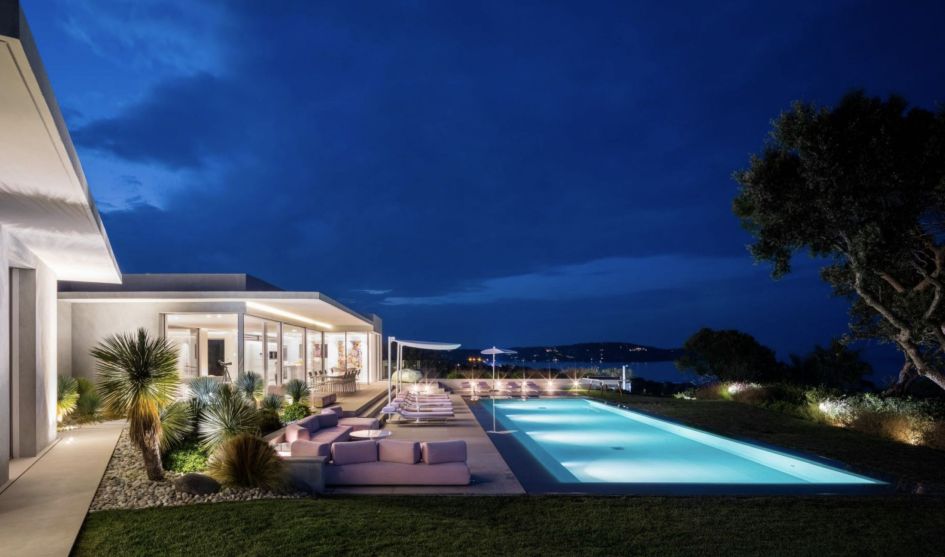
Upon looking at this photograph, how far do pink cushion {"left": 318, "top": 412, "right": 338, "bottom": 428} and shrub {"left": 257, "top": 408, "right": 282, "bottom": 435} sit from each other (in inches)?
47.0

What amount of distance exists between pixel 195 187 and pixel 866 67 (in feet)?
160

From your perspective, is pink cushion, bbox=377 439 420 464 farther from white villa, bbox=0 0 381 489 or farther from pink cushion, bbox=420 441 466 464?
white villa, bbox=0 0 381 489

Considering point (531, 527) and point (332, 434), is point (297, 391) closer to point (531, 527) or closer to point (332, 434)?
point (332, 434)

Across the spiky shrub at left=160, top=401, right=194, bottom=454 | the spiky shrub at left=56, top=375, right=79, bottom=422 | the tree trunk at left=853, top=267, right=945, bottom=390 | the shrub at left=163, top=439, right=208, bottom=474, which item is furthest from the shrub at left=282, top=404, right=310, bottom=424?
the tree trunk at left=853, top=267, right=945, bottom=390

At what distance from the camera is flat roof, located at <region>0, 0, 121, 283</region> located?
3.44 m

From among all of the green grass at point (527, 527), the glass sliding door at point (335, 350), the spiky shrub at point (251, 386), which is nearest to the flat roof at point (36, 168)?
the green grass at point (527, 527)

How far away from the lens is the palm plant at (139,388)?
788 centimetres

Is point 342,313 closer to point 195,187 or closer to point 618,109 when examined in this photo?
point 618,109

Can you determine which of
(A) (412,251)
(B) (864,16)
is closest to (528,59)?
(B) (864,16)

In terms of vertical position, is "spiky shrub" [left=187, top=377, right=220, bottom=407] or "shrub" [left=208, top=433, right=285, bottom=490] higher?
"spiky shrub" [left=187, top=377, right=220, bottom=407]

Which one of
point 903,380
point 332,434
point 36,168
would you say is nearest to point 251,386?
point 332,434

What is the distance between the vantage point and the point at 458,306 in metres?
75.2

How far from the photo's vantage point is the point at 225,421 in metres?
9.59

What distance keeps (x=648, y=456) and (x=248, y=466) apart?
23.4 ft
